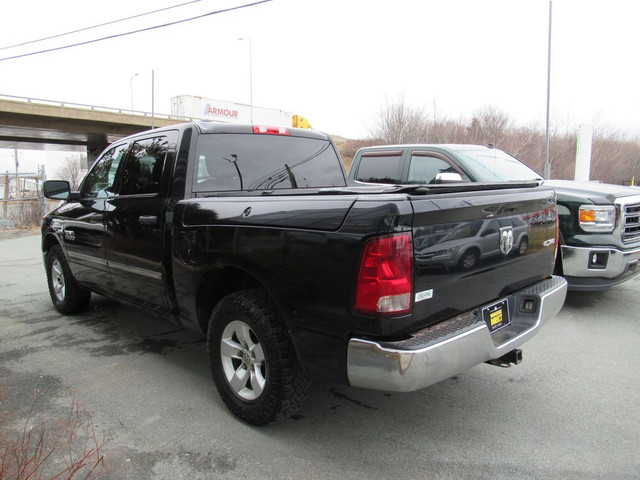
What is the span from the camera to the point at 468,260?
259 cm

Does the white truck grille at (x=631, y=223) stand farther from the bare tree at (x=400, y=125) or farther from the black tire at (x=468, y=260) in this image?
the bare tree at (x=400, y=125)

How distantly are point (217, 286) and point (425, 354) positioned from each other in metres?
1.65

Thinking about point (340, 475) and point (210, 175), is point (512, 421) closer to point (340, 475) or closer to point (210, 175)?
point (340, 475)

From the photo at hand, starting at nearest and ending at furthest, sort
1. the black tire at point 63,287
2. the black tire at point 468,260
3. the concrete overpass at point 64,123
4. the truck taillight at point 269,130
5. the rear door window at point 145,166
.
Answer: the black tire at point 468,260, the rear door window at point 145,166, the truck taillight at point 269,130, the black tire at point 63,287, the concrete overpass at point 64,123

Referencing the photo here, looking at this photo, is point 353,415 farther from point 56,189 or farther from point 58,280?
point 58,280

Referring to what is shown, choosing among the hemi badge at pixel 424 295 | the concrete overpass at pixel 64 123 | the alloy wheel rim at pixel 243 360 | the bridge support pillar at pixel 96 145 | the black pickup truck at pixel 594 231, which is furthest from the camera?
the bridge support pillar at pixel 96 145

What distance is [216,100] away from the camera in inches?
2143

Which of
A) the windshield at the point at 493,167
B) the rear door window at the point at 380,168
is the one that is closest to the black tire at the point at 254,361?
the windshield at the point at 493,167

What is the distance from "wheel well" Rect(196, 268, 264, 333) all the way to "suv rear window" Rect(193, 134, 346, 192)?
28.5 inches

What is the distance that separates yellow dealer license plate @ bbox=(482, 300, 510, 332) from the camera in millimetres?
2795

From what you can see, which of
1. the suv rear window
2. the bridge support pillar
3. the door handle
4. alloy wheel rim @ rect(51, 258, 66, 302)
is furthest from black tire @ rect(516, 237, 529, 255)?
the bridge support pillar

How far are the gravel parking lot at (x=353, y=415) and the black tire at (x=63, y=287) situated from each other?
580 millimetres

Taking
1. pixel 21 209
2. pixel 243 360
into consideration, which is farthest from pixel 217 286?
pixel 21 209

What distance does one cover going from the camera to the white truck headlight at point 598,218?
519 cm
